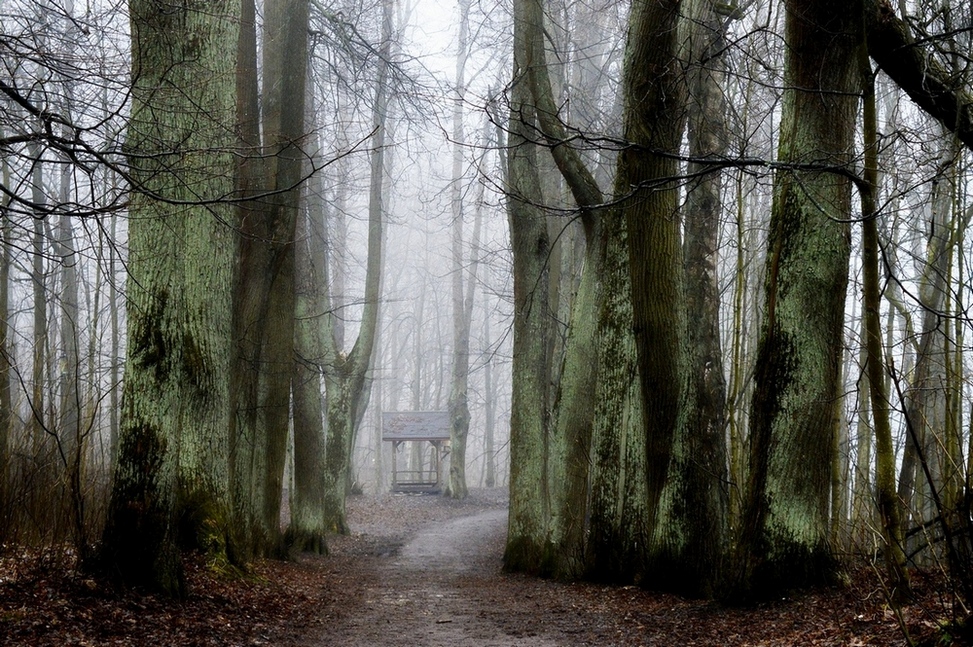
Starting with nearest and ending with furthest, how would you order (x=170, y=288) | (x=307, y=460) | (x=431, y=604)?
(x=170, y=288), (x=431, y=604), (x=307, y=460)

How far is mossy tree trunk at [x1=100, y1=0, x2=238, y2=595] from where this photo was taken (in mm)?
6742

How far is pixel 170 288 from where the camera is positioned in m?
7.27

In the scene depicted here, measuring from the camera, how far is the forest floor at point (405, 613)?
18.7ft

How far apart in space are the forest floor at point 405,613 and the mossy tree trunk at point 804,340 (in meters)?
0.41

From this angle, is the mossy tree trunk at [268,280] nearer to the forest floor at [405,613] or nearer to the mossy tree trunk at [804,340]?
the forest floor at [405,613]

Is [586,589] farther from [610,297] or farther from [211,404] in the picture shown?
[211,404]

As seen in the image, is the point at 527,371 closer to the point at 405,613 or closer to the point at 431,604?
the point at 431,604

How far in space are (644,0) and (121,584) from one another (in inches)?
302

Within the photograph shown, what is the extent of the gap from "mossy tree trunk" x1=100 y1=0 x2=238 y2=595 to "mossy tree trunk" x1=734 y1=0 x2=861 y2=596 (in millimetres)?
4569

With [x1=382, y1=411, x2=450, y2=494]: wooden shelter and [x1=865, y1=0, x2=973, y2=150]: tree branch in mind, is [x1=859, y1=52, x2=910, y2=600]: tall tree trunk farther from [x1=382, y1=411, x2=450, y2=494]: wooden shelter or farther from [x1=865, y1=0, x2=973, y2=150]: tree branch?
[x1=382, y1=411, x2=450, y2=494]: wooden shelter

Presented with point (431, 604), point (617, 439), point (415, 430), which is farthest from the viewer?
point (415, 430)

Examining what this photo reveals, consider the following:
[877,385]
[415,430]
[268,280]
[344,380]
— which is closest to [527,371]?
[268,280]

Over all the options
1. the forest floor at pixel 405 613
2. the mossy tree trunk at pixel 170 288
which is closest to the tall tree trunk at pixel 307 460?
the forest floor at pixel 405 613

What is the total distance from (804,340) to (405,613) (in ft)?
15.7
